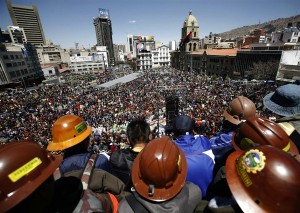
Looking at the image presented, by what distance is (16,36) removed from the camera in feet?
286

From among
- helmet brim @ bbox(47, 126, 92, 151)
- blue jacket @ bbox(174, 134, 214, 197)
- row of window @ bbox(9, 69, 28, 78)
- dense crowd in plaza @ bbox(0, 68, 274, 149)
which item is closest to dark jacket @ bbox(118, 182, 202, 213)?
blue jacket @ bbox(174, 134, 214, 197)

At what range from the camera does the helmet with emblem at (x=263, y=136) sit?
2.08 metres

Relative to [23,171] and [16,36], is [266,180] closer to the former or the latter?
[23,171]

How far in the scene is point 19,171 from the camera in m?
1.41

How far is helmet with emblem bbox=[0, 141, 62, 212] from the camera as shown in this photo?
131 centimetres

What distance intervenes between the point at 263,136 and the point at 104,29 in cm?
15761

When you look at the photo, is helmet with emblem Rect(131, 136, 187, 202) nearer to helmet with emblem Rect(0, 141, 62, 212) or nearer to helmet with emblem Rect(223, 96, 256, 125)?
helmet with emblem Rect(0, 141, 62, 212)

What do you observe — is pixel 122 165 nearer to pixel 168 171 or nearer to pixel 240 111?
pixel 168 171

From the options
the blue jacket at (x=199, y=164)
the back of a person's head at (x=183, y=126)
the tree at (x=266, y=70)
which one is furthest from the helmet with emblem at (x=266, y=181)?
the tree at (x=266, y=70)

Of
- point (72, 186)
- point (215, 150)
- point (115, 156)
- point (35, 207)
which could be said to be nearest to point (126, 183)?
point (115, 156)

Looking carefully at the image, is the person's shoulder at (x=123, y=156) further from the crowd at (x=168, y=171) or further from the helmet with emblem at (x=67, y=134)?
the helmet with emblem at (x=67, y=134)

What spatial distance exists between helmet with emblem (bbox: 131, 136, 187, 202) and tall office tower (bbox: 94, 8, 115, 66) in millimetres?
141393

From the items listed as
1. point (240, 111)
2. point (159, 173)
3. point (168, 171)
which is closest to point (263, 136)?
point (168, 171)

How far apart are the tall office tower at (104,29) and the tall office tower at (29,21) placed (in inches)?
1750
